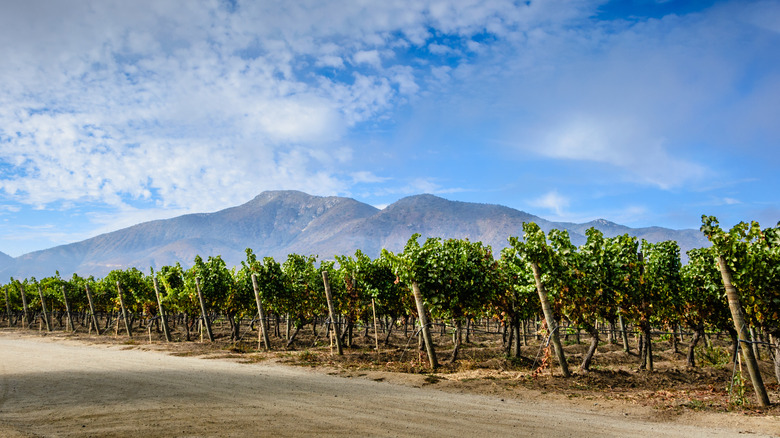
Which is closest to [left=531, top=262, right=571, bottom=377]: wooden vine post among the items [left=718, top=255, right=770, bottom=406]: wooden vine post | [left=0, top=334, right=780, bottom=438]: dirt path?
[left=0, top=334, right=780, bottom=438]: dirt path

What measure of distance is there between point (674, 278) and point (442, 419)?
12.0m

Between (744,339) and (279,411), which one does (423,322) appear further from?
(744,339)

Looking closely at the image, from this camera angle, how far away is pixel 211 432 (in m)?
7.21

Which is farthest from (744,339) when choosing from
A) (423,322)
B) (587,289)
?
(423,322)

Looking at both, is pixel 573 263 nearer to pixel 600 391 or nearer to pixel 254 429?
pixel 600 391

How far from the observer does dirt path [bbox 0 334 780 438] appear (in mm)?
7527

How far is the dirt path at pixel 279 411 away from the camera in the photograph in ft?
24.7

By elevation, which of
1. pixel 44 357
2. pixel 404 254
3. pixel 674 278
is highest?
pixel 404 254

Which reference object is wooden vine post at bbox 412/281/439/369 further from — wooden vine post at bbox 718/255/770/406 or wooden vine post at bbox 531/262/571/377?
wooden vine post at bbox 718/255/770/406

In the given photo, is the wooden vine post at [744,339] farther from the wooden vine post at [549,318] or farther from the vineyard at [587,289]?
the wooden vine post at [549,318]

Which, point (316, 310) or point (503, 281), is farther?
point (316, 310)

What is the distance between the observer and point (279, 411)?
28.7ft

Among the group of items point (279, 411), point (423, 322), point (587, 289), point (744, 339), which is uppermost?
point (587, 289)

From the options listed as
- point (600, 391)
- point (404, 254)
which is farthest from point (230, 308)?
point (600, 391)
